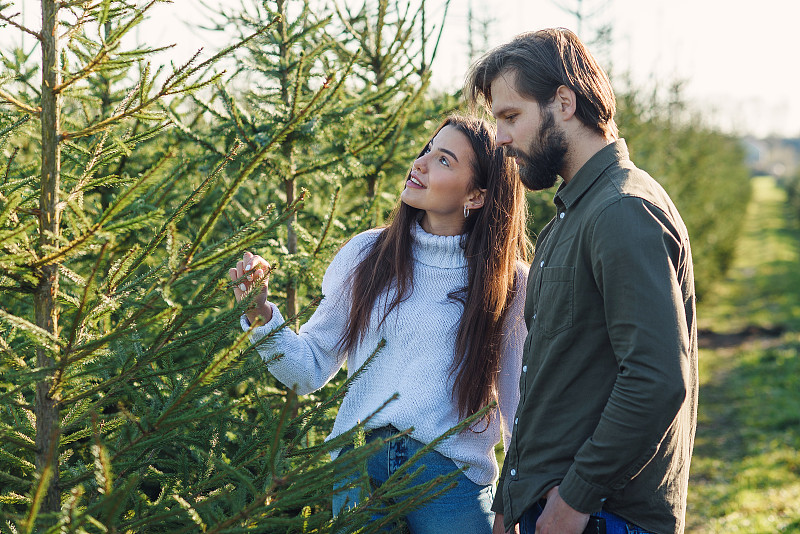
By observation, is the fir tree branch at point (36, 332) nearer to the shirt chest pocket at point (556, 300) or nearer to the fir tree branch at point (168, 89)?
the fir tree branch at point (168, 89)

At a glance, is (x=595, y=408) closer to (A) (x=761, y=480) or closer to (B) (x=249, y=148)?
(B) (x=249, y=148)

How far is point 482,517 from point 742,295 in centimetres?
1574

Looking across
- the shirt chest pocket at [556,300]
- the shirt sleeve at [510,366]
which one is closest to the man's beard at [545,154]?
the shirt chest pocket at [556,300]

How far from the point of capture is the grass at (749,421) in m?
5.36

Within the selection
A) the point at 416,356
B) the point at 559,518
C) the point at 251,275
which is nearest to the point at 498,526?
the point at 559,518

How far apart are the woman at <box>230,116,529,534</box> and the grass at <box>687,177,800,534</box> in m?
3.60

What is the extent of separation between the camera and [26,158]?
4.60 m

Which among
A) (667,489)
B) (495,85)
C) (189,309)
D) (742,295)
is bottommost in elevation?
(742,295)

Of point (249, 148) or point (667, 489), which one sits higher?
point (249, 148)

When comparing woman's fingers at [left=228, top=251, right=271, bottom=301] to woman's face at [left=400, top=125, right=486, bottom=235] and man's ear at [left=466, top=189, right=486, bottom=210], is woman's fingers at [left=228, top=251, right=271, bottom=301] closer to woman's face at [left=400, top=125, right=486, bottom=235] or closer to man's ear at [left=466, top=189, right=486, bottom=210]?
woman's face at [left=400, top=125, right=486, bottom=235]

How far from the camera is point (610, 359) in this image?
5.91 feet

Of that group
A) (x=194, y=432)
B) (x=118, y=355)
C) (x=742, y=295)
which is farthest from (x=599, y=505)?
(x=742, y=295)

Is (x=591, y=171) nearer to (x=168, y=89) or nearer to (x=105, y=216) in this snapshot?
(x=168, y=89)

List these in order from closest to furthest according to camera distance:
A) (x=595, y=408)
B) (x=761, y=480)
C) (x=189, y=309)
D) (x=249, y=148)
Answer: (x=189, y=309) → (x=595, y=408) → (x=249, y=148) → (x=761, y=480)
